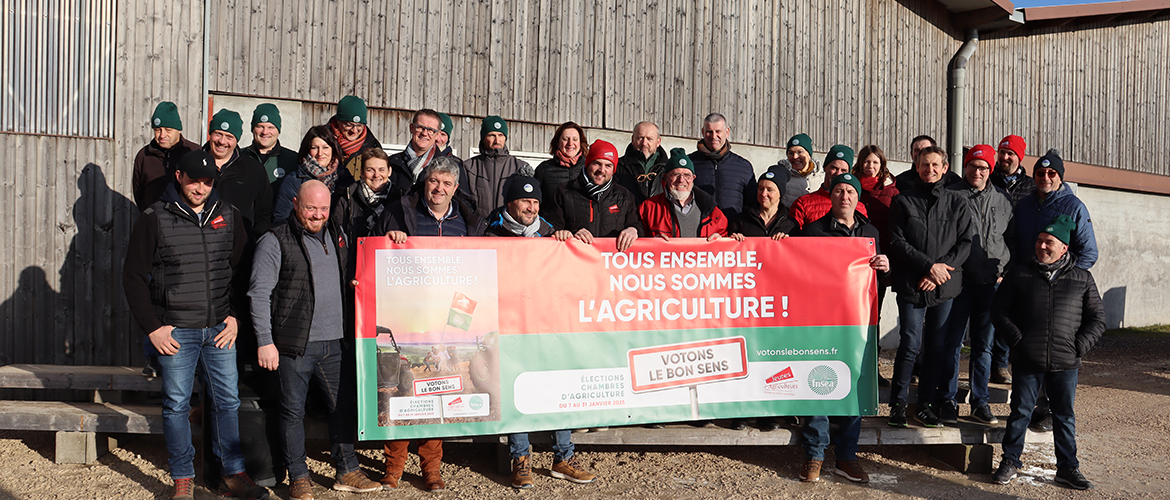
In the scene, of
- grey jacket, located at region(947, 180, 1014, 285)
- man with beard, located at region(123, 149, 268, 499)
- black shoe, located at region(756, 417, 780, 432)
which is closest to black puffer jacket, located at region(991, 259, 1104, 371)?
grey jacket, located at region(947, 180, 1014, 285)

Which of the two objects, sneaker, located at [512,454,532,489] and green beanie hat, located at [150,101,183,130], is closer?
sneaker, located at [512,454,532,489]

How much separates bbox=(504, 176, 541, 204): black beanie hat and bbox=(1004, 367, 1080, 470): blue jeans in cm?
347

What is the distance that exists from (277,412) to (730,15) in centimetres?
761

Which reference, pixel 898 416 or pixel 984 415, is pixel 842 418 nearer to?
pixel 898 416

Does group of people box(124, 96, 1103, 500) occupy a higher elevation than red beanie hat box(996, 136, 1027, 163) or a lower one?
lower

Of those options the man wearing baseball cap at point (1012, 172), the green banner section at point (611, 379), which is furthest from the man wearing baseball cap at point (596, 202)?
the man wearing baseball cap at point (1012, 172)

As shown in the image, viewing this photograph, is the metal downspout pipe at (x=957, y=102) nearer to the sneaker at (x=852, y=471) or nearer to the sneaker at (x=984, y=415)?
the sneaker at (x=984, y=415)

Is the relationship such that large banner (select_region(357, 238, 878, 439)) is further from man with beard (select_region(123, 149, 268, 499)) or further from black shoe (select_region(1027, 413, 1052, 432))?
black shoe (select_region(1027, 413, 1052, 432))

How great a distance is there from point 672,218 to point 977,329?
258 centimetres

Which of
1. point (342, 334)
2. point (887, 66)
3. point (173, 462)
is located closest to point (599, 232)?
point (342, 334)

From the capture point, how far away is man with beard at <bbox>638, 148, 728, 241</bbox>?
5102 millimetres

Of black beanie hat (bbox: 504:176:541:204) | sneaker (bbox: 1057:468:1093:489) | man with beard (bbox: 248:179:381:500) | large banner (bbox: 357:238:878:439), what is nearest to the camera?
man with beard (bbox: 248:179:381:500)

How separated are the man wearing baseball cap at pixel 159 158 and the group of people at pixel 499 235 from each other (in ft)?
0.05

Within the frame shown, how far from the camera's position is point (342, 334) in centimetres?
446
